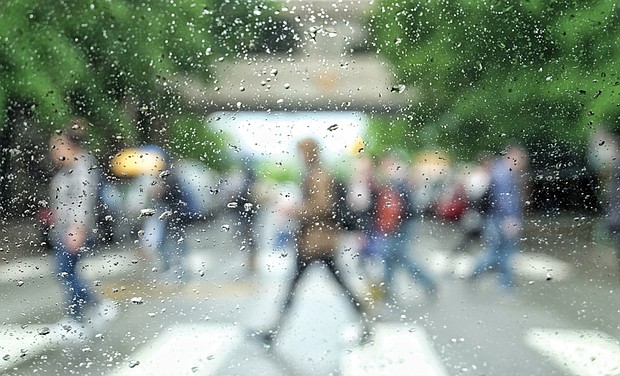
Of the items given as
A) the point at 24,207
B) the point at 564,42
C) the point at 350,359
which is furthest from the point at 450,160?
the point at 24,207

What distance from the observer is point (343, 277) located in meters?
1.31

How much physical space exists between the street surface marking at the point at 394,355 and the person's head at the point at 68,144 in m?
0.70

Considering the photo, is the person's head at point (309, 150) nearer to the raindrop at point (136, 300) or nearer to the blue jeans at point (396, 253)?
the blue jeans at point (396, 253)

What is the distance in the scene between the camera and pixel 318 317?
1.33m

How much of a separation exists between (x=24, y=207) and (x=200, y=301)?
1.35 ft

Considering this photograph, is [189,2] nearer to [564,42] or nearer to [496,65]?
[496,65]

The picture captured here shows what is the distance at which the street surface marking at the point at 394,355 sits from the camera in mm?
1289

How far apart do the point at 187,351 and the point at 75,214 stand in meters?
0.37

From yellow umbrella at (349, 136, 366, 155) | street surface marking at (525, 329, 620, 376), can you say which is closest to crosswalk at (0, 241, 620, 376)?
street surface marking at (525, 329, 620, 376)

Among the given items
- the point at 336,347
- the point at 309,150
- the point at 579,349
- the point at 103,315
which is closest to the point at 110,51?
the point at 309,150

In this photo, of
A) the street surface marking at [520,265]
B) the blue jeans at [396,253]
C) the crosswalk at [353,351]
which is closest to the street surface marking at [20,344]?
the crosswalk at [353,351]

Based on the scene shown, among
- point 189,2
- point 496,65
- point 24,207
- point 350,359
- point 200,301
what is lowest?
point 350,359

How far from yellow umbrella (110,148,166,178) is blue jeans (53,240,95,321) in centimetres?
16

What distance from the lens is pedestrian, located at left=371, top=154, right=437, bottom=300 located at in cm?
128
